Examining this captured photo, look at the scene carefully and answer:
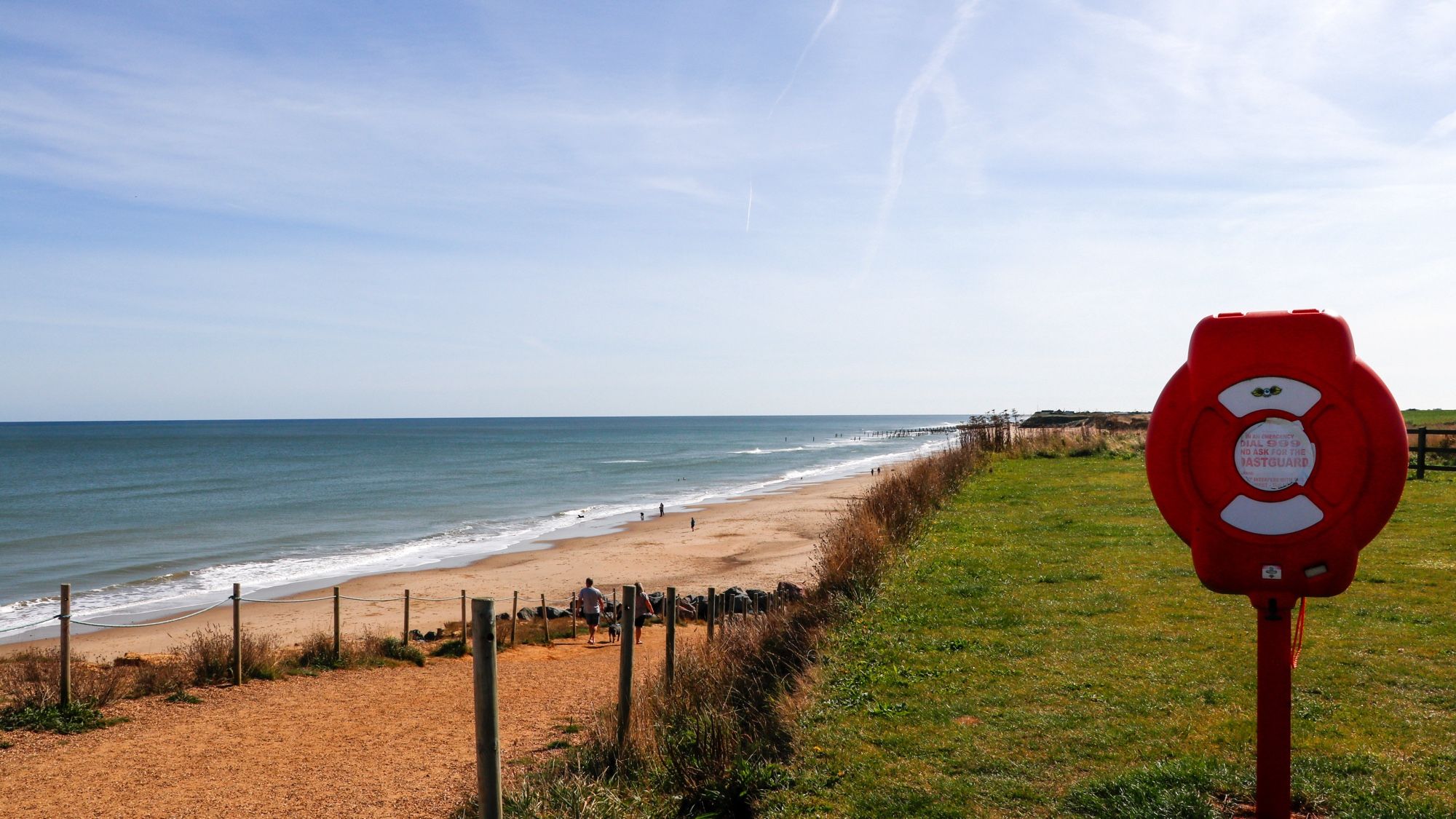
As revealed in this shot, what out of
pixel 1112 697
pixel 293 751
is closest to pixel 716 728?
pixel 1112 697

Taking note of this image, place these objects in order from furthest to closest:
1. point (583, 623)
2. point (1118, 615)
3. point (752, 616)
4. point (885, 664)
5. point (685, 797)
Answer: point (583, 623) → point (752, 616) → point (1118, 615) → point (885, 664) → point (685, 797)

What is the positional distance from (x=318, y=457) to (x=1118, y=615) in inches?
3805

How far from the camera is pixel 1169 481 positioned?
3.46 m

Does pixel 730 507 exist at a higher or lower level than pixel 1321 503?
lower

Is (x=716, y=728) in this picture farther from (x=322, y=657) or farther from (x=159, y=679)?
(x=322, y=657)

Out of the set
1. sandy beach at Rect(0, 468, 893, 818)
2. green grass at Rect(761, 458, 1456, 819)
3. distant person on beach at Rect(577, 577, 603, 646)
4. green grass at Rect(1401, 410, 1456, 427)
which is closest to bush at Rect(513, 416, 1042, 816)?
green grass at Rect(761, 458, 1456, 819)

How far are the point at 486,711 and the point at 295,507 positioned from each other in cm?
4817

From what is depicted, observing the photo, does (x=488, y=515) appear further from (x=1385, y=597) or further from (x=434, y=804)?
(x=1385, y=597)

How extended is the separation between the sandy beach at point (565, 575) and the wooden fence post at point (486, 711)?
48.6 ft

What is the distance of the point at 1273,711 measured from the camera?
335 cm

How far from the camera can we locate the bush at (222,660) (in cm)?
1258

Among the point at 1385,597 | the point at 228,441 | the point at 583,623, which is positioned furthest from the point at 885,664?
the point at 228,441

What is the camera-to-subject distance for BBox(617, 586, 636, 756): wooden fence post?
22.1 ft

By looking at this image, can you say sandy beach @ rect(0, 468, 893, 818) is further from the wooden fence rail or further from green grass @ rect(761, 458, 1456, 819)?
the wooden fence rail
